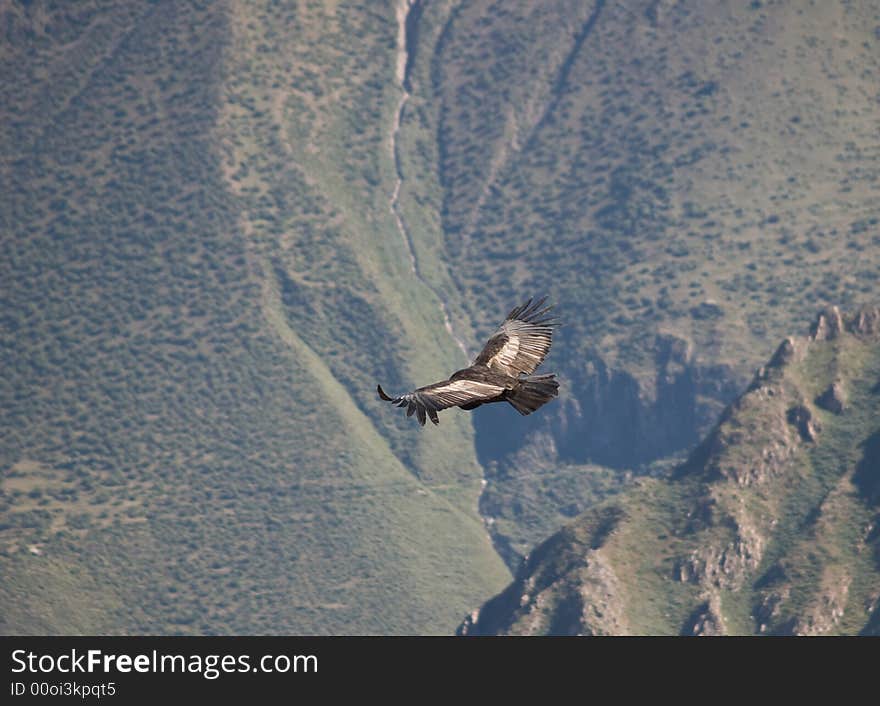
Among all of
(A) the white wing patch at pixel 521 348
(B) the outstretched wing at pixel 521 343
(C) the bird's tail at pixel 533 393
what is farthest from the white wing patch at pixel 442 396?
(A) the white wing patch at pixel 521 348

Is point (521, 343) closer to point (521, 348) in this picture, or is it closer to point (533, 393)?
point (521, 348)

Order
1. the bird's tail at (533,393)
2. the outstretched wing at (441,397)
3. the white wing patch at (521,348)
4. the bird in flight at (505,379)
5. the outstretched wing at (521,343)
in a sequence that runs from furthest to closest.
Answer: the outstretched wing at (521,343) → the white wing patch at (521,348) → the bird's tail at (533,393) → the bird in flight at (505,379) → the outstretched wing at (441,397)

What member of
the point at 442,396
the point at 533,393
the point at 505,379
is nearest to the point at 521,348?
the point at 505,379

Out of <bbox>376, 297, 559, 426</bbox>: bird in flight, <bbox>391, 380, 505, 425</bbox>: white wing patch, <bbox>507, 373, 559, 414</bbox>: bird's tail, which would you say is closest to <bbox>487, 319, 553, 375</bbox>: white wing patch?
<bbox>376, 297, 559, 426</bbox>: bird in flight

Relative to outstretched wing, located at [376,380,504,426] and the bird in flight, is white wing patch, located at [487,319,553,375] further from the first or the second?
outstretched wing, located at [376,380,504,426]

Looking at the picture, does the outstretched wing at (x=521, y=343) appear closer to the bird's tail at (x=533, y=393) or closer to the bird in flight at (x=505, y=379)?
the bird in flight at (x=505, y=379)

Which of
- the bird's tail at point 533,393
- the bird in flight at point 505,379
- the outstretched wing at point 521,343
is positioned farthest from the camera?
the outstretched wing at point 521,343
